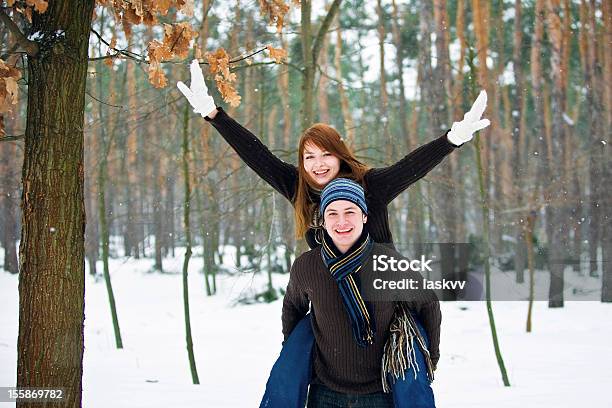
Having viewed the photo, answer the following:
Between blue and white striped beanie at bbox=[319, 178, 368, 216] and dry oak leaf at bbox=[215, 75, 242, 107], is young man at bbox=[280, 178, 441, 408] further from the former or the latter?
dry oak leaf at bbox=[215, 75, 242, 107]

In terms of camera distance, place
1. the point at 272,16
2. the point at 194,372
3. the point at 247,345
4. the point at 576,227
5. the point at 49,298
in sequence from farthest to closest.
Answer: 1. the point at 576,227
2. the point at 247,345
3. the point at 194,372
4. the point at 272,16
5. the point at 49,298

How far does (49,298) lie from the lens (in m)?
2.62

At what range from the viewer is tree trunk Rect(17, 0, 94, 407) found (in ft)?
8.59

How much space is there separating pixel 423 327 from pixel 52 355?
1.69 m

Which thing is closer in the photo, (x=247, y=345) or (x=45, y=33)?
(x=45, y=33)

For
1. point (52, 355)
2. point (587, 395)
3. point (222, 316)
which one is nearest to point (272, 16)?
point (52, 355)

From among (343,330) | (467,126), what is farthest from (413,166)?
(343,330)

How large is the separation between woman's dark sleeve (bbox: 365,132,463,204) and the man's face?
487 mm

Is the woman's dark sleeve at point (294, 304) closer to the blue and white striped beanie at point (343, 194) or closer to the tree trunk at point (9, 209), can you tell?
the blue and white striped beanie at point (343, 194)

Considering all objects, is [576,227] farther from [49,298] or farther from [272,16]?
[49,298]

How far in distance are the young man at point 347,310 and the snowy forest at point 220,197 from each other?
0.47 m

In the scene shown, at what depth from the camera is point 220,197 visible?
776cm

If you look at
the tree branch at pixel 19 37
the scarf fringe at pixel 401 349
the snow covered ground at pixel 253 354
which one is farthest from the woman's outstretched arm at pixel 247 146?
the snow covered ground at pixel 253 354

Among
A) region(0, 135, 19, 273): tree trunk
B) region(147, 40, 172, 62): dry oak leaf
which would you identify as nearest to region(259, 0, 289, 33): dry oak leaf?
region(147, 40, 172, 62): dry oak leaf
